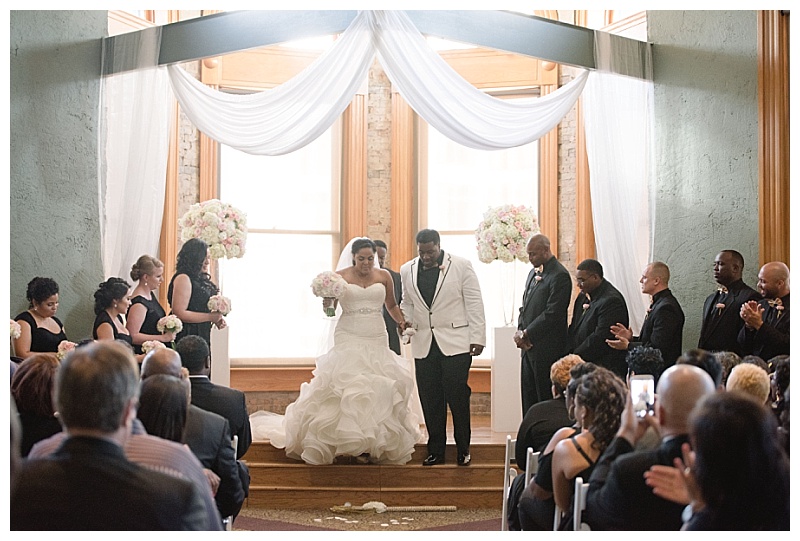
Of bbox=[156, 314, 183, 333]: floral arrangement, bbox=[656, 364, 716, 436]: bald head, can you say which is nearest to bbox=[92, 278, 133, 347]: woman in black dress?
bbox=[156, 314, 183, 333]: floral arrangement

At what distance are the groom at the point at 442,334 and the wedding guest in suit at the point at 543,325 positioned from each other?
0.34 meters

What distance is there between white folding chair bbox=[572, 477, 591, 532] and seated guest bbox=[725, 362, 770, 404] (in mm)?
767

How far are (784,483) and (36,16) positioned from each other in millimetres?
5706

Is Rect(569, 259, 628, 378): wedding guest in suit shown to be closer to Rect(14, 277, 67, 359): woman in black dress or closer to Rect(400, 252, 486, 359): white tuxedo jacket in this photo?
Rect(400, 252, 486, 359): white tuxedo jacket

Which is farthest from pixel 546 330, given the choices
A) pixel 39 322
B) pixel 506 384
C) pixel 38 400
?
pixel 38 400

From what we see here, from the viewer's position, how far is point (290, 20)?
652 cm

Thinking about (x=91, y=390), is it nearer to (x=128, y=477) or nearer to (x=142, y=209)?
(x=128, y=477)

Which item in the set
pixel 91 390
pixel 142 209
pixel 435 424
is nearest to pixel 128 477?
pixel 91 390

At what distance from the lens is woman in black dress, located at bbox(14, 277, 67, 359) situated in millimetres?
5480

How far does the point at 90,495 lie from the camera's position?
6.75 feet

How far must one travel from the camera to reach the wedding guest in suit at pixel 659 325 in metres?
5.81

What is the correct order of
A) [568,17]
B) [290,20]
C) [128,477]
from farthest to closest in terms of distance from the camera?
[568,17]
[290,20]
[128,477]

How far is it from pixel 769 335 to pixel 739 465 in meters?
3.31

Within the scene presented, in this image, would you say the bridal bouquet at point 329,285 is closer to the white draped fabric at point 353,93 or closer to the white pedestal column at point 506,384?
the white draped fabric at point 353,93
